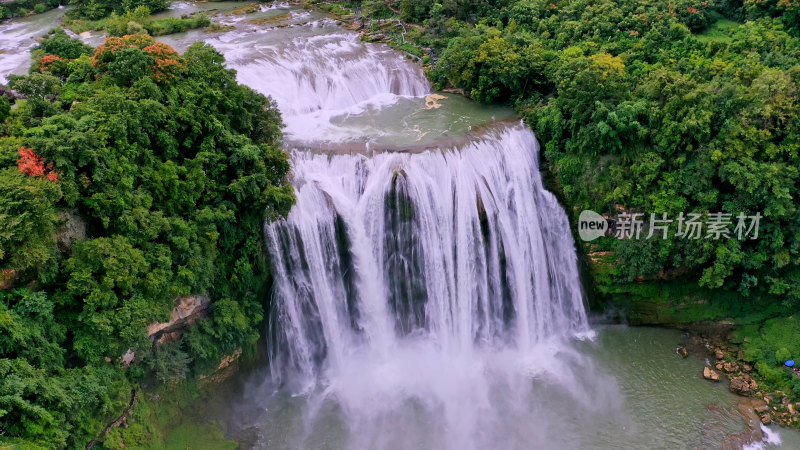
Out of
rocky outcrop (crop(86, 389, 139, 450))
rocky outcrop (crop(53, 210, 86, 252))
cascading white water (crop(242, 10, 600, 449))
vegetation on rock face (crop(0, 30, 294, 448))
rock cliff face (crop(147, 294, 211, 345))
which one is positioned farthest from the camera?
cascading white water (crop(242, 10, 600, 449))

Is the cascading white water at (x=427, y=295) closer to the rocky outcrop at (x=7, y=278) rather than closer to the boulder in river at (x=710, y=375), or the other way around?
the boulder in river at (x=710, y=375)

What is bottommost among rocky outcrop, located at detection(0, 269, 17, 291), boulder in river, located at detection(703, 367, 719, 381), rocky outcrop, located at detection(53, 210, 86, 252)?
boulder in river, located at detection(703, 367, 719, 381)

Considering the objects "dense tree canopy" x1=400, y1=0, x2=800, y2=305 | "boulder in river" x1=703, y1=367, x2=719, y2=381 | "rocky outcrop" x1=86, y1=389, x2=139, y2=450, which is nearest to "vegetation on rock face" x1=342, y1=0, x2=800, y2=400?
"dense tree canopy" x1=400, y1=0, x2=800, y2=305

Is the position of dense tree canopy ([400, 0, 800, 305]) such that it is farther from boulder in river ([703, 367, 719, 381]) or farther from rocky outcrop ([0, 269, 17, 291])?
rocky outcrop ([0, 269, 17, 291])

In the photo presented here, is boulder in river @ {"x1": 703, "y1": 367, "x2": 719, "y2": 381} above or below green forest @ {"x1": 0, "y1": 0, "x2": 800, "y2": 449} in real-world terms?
below

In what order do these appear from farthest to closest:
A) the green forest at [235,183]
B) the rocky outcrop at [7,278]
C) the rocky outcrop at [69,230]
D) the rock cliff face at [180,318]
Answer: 1. the rock cliff face at [180,318]
2. the rocky outcrop at [69,230]
3. the green forest at [235,183]
4. the rocky outcrop at [7,278]

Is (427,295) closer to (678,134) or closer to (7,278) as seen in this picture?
(678,134)

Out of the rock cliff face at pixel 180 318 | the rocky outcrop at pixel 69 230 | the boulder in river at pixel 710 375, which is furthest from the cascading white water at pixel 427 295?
the rocky outcrop at pixel 69 230

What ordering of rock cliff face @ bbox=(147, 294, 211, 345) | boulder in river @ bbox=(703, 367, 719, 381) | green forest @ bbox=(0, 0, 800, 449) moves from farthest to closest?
boulder in river @ bbox=(703, 367, 719, 381) < rock cliff face @ bbox=(147, 294, 211, 345) < green forest @ bbox=(0, 0, 800, 449)
